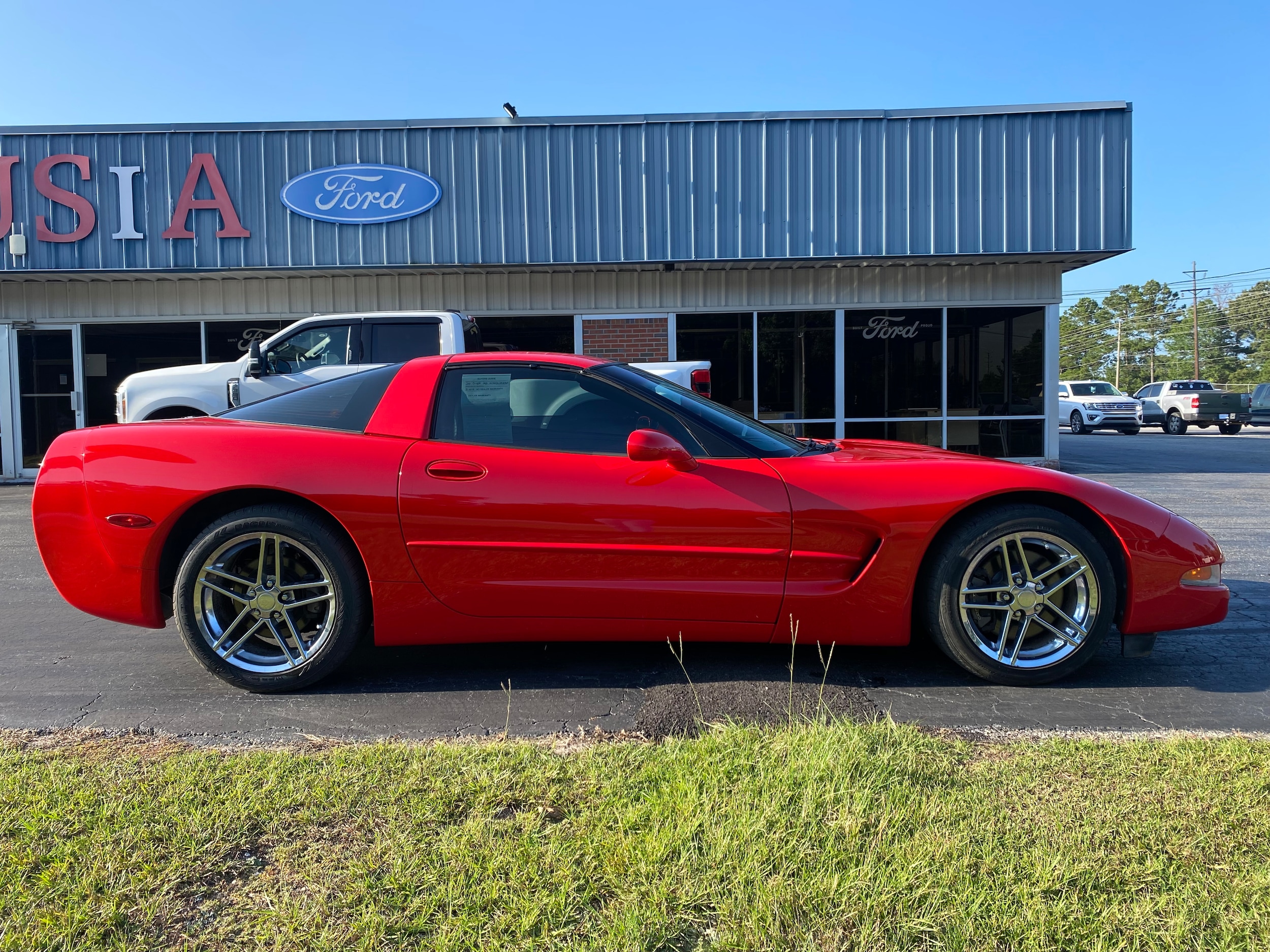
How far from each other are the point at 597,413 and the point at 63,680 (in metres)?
2.49

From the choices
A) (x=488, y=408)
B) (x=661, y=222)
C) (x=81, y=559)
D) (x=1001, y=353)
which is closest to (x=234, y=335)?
(x=661, y=222)

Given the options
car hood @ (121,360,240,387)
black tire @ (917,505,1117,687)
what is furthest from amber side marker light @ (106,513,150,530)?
car hood @ (121,360,240,387)

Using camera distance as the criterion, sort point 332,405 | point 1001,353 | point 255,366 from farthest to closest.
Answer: point 1001,353
point 255,366
point 332,405

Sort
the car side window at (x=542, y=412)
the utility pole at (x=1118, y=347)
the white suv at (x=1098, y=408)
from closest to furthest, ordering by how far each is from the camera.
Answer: the car side window at (x=542, y=412) → the white suv at (x=1098, y=408) → the utility pole at (x=1118, y=347)

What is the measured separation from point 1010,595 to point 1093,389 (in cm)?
2978

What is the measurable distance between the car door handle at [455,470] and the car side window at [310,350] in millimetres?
6200

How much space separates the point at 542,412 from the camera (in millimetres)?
3555

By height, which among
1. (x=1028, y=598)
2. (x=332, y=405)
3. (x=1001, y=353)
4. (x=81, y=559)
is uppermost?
(x=1001, y=353)

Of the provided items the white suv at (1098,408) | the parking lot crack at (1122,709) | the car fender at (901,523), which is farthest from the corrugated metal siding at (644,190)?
the white suv at (1098,408)

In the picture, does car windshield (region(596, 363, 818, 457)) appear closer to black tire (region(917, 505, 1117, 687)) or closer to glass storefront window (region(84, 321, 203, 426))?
black tire (region(917, 505, 1117, 687))

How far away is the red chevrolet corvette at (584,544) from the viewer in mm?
3338

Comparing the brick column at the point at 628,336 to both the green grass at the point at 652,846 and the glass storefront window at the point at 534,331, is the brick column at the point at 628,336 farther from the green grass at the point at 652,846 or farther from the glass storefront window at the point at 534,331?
the green grass at the point at 652,846

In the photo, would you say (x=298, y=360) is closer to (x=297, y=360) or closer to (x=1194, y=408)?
(x=297, y=360)

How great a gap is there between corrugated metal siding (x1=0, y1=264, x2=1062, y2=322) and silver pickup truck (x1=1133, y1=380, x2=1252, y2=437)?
59.4 ft
